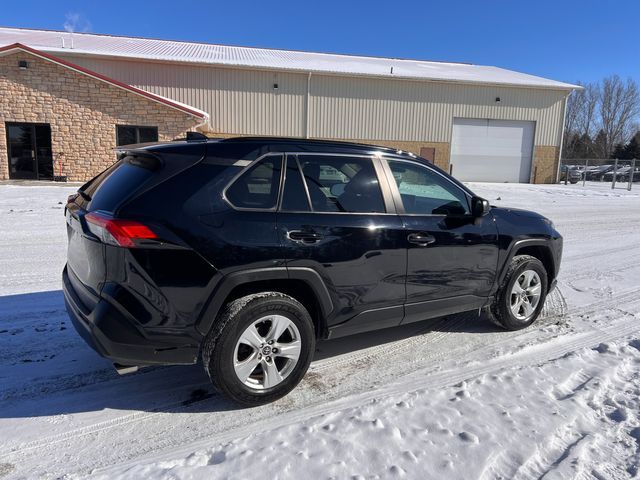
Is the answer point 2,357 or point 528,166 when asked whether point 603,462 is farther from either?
point 528,166

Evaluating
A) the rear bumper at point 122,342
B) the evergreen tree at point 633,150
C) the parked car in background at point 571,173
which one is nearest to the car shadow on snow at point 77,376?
the rear bumper at point 122,342

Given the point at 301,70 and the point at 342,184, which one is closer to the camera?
the point at 342,184

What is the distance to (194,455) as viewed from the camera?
2689 mm

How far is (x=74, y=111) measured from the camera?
64.1ft

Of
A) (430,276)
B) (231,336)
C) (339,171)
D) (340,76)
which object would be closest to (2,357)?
(231,336)

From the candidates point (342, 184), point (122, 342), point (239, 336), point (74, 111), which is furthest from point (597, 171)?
point (122, 342)

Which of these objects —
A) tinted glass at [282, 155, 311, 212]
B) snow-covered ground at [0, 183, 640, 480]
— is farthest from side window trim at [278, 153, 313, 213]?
snow-covered ground at [0, 183, 640, 480]

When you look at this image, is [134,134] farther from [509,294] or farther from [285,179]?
[509,294]

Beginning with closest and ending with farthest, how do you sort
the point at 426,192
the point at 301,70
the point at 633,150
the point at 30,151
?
the point at 426,192
the point at 30,151
the point at 301,70
the point at 633,150

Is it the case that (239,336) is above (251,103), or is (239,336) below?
below

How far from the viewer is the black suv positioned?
290 centimetres

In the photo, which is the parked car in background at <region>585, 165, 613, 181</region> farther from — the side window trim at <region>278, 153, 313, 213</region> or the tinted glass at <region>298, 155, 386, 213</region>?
the side window trim at <region>278, 153, 313, 213</region>

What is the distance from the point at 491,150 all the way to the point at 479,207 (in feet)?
91.4

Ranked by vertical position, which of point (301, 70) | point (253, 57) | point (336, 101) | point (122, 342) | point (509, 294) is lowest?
point (509, 294)
